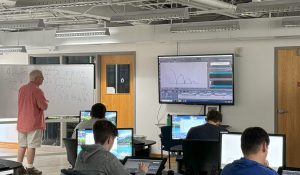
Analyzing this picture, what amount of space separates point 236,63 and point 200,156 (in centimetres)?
405

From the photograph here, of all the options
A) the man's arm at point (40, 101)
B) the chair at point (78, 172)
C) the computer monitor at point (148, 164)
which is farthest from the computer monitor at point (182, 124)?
the chair at point (78, 172)

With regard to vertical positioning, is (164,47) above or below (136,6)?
below

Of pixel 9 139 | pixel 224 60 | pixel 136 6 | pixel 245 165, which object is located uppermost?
pixel 136 6

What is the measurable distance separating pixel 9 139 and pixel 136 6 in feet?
16.0

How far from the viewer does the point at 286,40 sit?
8.31 metres

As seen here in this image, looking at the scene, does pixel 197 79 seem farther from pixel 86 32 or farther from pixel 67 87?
pixel 67 87

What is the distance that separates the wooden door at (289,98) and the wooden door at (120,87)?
10.2 feet

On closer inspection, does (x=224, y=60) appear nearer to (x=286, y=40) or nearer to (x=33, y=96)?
(x=286, y=40)

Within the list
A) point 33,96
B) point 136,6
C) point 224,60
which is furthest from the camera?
point 224,60

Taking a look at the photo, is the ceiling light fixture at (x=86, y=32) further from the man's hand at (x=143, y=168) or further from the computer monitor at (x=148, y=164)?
the man's hand at (x=143, y=168)

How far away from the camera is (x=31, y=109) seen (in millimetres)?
7633

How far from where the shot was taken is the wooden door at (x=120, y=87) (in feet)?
33.3

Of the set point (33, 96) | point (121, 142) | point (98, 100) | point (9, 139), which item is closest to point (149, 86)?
point (98, 100)

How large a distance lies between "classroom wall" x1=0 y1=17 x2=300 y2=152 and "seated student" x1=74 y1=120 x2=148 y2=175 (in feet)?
16.7
